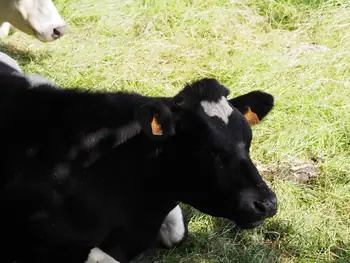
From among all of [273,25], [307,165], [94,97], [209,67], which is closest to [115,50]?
[209,67]

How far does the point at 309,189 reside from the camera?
229 inches

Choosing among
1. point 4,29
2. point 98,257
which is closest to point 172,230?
point 98,257

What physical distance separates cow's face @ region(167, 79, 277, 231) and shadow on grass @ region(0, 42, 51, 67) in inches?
152

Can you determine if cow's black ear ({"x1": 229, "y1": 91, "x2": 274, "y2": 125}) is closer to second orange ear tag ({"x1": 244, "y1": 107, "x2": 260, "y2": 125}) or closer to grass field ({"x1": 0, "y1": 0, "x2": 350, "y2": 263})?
second orange ear tag ({"x1": 244, "y1": 107, "x2": 260, "y2": 125})

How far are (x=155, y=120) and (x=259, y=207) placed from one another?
32.5 inches

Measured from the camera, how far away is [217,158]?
13.3 ft

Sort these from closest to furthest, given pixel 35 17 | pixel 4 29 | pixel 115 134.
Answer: pixel 115 134
pixel 35 17
pixel 4 29

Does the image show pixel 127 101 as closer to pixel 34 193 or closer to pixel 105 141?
pixel 105 141

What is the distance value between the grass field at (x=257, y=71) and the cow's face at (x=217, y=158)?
107cm

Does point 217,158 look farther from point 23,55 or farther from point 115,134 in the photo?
point 23,55

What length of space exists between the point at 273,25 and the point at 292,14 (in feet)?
1.07

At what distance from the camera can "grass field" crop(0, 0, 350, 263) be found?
5.27 m

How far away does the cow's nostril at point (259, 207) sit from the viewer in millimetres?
4023

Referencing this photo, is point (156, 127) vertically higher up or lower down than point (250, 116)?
higher up
